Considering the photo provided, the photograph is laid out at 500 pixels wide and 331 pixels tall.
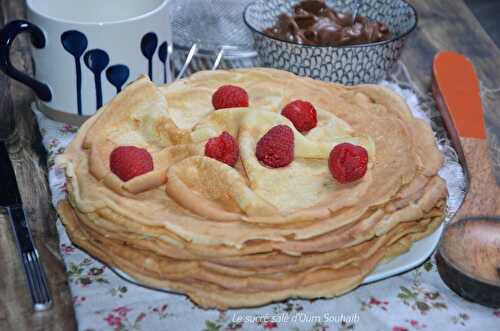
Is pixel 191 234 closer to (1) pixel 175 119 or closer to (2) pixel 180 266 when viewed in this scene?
(2) pixel 180 266

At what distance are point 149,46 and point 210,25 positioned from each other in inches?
18.5

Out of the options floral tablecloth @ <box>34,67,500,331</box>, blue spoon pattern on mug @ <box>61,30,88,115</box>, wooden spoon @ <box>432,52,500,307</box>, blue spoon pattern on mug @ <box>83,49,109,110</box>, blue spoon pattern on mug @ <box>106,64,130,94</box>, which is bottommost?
floral tablecloth @ <box>34,67,500,331</box>

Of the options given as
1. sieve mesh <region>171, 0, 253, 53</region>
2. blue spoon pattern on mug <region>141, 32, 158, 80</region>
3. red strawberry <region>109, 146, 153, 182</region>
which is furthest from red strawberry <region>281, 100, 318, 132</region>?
sieve mesh <region>171, 0, 253, 53</region>

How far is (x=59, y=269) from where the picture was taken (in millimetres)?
1340

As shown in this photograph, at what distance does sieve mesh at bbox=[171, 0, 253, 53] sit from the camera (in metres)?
2.08

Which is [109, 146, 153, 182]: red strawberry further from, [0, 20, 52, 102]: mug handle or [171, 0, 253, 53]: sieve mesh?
[171, 0, 253, 53]: sieve mesh

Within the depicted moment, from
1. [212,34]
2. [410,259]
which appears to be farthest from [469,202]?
[212,34]

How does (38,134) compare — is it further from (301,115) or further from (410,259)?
(410,259)

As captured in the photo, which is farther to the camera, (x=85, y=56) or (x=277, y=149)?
(x=85, y=56)

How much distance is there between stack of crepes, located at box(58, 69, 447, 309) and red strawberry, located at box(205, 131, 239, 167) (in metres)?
0.02

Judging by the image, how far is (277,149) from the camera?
1.28 m

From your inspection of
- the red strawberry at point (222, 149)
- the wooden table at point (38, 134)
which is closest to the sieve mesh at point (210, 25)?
the wooden table at point (38, 134)

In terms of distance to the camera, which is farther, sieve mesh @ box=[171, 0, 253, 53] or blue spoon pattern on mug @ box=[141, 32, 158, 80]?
sieve mesh @ box=[171, 0, 253, 53]

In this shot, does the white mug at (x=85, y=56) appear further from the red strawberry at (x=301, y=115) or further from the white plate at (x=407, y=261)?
the white plate at (x=407, y=261)
